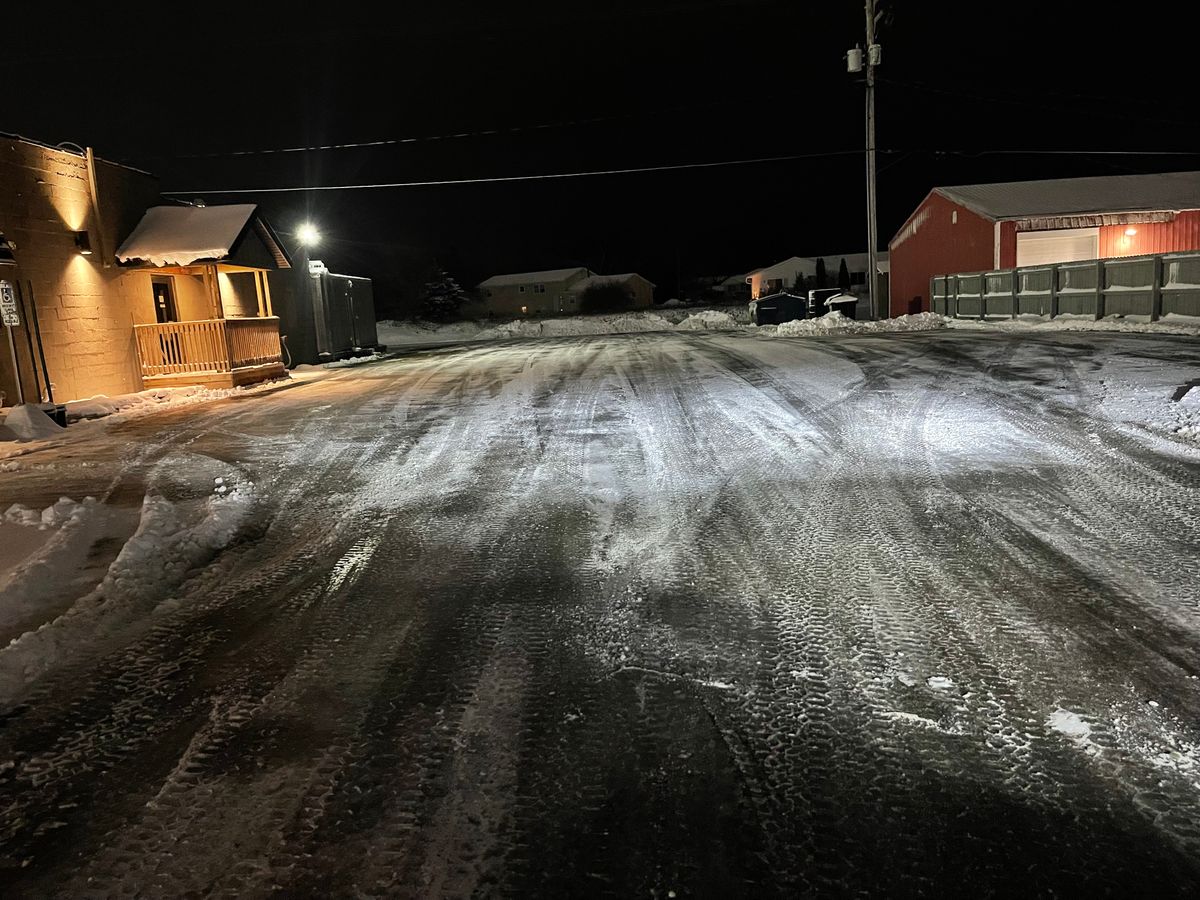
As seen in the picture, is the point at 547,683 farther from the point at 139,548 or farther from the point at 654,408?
the point at 654,408

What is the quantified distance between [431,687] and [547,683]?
50 cm

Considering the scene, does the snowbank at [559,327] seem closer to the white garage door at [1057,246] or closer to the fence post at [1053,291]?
→ the white garage door at [1057,246]

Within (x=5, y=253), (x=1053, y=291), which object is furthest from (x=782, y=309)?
(x=5, y=253)

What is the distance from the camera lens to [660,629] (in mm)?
3725

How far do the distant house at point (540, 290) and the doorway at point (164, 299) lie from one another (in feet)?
224

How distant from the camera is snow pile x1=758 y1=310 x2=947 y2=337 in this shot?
74.2 ft

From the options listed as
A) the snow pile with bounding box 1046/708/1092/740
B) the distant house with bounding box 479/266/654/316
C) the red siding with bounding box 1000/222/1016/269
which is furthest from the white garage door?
the distant house with bounding box 479/266/654/316

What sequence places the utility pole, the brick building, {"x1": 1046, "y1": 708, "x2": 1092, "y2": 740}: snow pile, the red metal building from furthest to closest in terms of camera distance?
the red metal building → the utility pole → the brick building → {"x1": 1046, "y1": 708, "x2": 1092, "y2": 740}: snow pile

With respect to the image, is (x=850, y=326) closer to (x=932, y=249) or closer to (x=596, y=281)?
(x=932, y=249)

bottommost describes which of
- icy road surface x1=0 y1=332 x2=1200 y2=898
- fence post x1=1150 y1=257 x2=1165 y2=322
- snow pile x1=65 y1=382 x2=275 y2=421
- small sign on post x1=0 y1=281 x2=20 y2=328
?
icy road surface x1=0 y1=332 x2=1200 y2=898

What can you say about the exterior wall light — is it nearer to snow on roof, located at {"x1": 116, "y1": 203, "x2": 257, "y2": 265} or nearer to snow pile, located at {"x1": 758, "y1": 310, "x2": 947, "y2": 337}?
snow on roof, located at {"x1": 116, "y1": 203, "x2": 257, "y2": 265}

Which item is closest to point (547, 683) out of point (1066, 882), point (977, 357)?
point (1066, 882)

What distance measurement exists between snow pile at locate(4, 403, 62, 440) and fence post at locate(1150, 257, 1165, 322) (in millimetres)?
20634

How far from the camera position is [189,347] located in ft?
59.5
